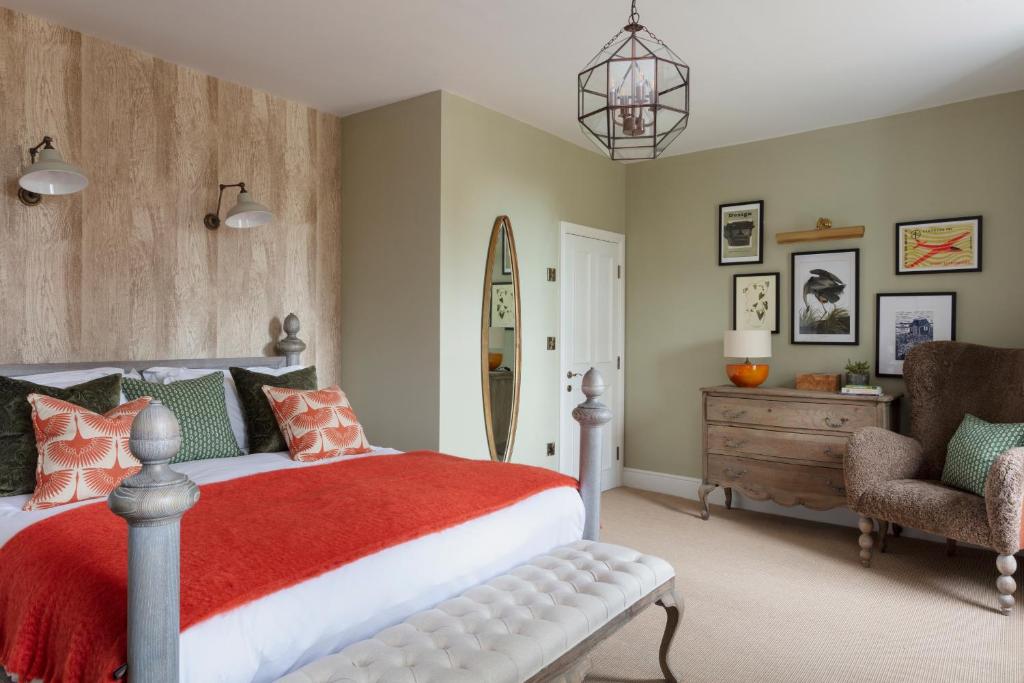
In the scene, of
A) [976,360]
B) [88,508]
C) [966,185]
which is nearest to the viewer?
[88,508]

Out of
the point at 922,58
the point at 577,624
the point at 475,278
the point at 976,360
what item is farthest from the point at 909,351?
the point at 577,624

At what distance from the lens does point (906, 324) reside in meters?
4.12

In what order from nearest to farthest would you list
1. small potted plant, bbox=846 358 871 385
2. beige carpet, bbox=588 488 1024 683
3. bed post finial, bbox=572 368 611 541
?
beige carpet, bbox=588 488 1024 683
bed post finial, bbox=572 368 611 541
small potted plant, bbox=846 358 871 385

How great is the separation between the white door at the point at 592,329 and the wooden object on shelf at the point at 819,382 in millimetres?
1385

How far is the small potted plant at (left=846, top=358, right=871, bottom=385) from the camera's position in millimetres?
4094

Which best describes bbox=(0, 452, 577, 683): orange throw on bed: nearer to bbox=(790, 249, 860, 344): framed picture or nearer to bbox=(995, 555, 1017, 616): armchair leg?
bbox=(995, 555, 1017, 616): armchair leg

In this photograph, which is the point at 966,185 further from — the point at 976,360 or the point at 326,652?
the point at 326,652

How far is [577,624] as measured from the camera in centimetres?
176

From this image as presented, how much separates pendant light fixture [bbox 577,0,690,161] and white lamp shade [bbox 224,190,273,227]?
2108mm

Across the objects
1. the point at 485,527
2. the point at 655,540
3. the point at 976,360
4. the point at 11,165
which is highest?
the point at 11,165

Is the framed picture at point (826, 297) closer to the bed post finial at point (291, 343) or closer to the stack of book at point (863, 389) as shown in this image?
the stack of book at point (863, 389)

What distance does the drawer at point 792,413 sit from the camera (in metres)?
3.91

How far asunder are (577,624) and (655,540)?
92.3 inches

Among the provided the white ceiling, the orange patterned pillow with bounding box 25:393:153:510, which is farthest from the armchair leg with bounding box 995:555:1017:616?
the orange patterned pillow with bounding box 25:393:153:510
